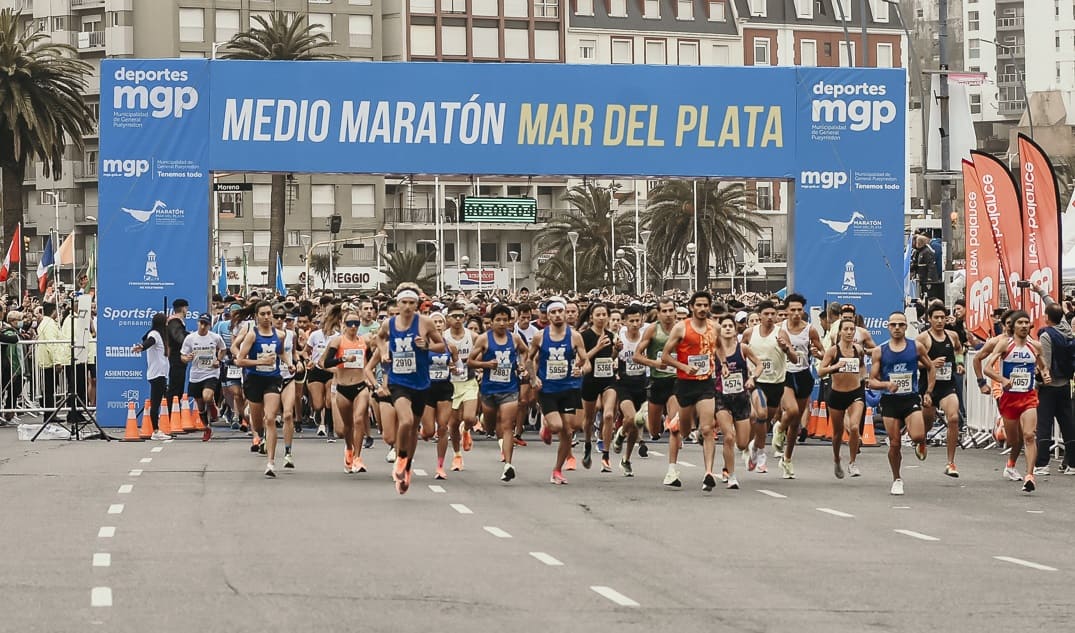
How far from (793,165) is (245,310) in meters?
8.73

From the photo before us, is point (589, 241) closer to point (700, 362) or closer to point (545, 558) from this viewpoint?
point (700, 362)

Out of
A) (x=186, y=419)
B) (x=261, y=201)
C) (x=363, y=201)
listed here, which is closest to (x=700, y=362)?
(x=186, y=419)

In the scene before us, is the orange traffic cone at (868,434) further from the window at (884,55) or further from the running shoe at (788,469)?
the window at (884,55)

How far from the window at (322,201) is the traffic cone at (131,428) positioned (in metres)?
79.9

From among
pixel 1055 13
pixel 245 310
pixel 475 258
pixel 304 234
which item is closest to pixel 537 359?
pixel 245 310

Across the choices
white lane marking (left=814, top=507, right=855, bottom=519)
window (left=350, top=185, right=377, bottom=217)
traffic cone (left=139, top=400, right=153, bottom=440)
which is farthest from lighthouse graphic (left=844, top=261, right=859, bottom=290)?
window (left=350, top=185, right=377, bottom=217)

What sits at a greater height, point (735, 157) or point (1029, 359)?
point (735, 157)

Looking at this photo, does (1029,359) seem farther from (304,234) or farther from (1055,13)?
(1055,13)

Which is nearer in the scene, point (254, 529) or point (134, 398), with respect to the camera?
point (254, 529)

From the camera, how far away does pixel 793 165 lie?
2812cm

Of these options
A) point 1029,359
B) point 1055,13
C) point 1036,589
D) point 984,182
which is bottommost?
point 1036,589

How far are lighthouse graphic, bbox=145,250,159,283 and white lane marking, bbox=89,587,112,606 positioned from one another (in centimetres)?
1745

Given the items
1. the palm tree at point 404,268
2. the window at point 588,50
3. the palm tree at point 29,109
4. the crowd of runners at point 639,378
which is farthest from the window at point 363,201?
the crowd of runners at point 639,378

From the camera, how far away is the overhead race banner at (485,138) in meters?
27.2
